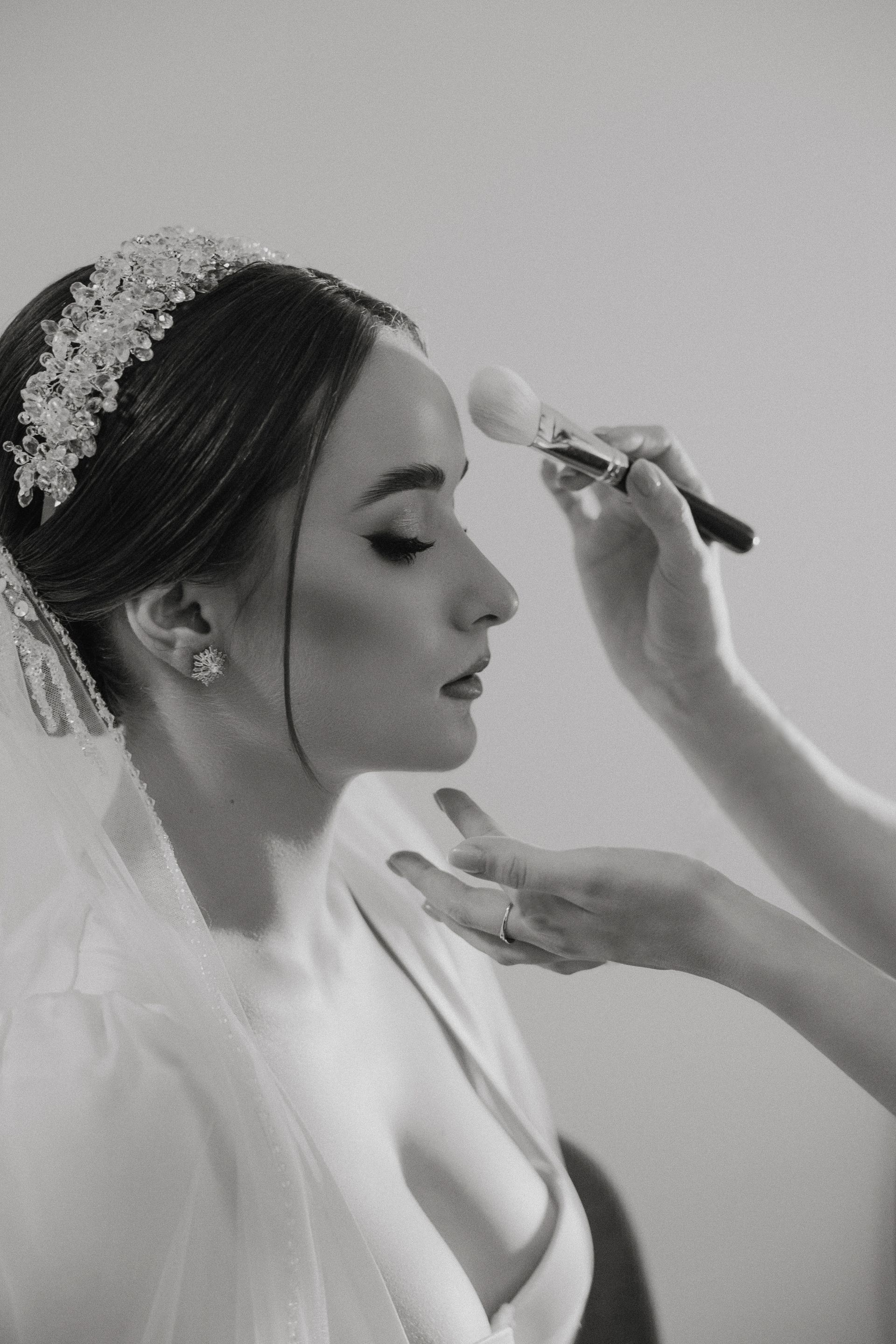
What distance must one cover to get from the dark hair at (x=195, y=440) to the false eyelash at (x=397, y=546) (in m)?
0.06

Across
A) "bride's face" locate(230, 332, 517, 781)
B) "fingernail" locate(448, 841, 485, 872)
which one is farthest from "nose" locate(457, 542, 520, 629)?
"fingernail" locate(448, 841, 485, 872)

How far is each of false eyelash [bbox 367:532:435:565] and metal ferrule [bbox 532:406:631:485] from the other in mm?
155

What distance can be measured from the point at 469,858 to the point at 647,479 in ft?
1.31

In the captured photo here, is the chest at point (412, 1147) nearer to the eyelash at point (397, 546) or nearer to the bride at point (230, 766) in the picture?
the bride at point (230, 766)

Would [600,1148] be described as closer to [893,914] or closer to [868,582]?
[893,914]

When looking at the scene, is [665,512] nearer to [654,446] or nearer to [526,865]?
[654,446]

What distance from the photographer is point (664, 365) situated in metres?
1.44

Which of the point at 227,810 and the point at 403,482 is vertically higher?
the point at 403,482

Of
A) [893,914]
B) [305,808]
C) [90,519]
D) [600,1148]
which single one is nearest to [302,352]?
[90,519]

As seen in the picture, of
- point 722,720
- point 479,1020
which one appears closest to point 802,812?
point 722,720

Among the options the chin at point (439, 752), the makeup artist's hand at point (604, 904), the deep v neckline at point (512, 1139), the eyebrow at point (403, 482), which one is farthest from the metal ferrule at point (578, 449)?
the deep v neckline at point (512, 1139)

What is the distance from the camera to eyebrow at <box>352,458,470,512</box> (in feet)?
2.88

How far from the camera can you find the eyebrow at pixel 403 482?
877mm

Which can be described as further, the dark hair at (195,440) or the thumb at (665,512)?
the thumb at (665,512)
